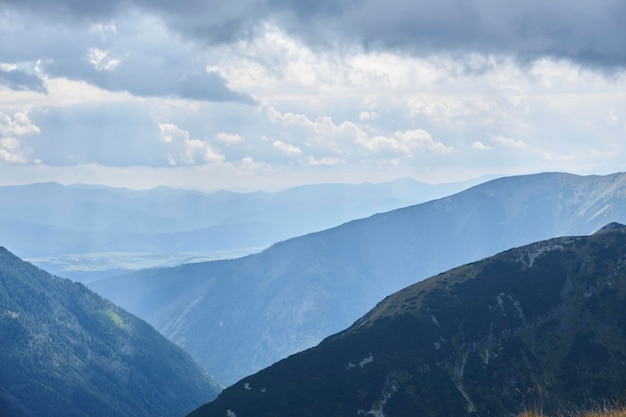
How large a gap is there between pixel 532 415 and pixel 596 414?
4785 millimetres

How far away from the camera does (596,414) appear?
174ft

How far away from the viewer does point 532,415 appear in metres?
52.3
